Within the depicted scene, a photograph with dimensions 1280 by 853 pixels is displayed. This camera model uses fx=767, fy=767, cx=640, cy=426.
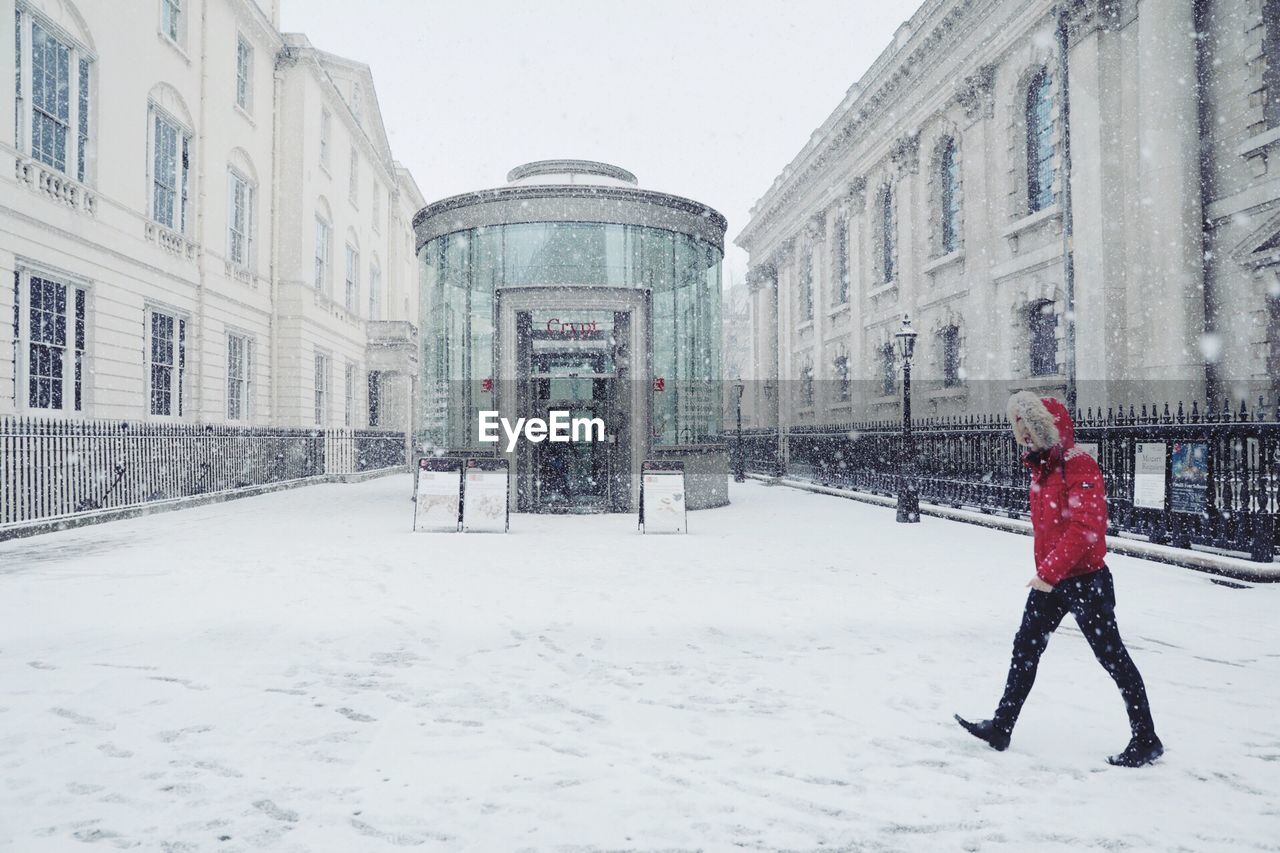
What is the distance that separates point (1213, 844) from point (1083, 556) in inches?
43.5

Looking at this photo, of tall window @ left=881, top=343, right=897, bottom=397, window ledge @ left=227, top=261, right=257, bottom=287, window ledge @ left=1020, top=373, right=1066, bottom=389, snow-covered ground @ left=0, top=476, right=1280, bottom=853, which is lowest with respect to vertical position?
snow-covered ground @ left=0, top=476, right=1280, bottom=853

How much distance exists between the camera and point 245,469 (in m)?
18.0

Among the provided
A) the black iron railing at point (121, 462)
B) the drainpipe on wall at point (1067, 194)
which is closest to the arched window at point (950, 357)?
the drainpipe on wall at point (1067, 194)

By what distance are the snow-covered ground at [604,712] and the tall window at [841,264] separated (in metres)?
23.2

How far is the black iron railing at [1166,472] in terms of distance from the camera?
8031 mm

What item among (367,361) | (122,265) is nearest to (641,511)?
(122,265)

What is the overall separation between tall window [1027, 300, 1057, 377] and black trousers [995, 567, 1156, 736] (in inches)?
670

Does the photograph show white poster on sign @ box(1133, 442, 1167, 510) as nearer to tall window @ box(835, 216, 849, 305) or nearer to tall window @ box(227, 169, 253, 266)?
tall window @ box(227, 169, 253, 266)

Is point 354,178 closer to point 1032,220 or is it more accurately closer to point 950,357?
point 950,357

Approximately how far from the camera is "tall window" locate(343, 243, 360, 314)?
29.0 m

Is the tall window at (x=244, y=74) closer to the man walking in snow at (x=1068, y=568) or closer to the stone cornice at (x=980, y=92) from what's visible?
the stone cornice at (x=980, y=92)

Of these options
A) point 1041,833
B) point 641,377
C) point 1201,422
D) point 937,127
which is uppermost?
point 937,127

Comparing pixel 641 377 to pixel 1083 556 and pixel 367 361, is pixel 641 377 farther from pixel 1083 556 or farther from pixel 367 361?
pixel 367 361

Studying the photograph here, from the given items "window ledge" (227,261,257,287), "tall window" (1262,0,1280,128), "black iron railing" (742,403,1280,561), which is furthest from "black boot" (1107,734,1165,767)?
"window ledge" (227,261,257,287)
